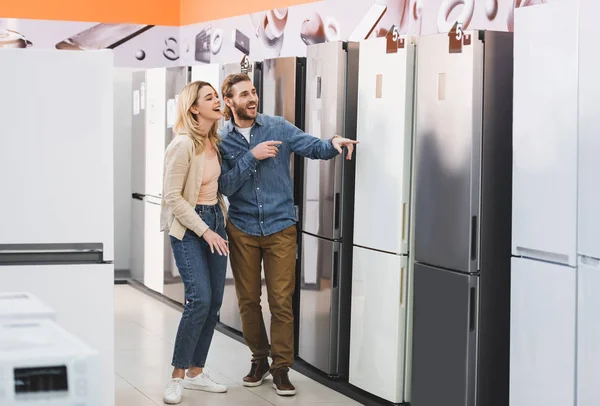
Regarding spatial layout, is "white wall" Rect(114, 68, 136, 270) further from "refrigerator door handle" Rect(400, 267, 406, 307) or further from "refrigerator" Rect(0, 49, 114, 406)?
"refrigerator" Rect(0, 49, 114, 406)

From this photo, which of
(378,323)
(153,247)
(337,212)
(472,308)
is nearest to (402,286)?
(378,323)

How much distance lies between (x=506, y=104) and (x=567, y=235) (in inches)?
29.6

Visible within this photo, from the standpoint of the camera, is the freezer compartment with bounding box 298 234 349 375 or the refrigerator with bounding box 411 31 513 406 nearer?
the refrigerator with bounding box 411 31 513 406

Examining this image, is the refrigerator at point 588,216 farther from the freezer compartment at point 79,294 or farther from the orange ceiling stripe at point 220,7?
the orange ceiling stripe at point 220,7

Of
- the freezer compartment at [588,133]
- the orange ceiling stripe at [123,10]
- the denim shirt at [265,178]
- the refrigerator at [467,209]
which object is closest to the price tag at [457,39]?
the refrigerator at [467,209]

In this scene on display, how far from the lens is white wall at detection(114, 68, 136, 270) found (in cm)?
895

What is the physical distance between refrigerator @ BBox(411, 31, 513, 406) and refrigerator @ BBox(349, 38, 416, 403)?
9.6 inches

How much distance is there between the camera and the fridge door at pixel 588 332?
11.4ft

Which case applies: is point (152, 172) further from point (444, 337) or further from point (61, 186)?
point (61, 186)

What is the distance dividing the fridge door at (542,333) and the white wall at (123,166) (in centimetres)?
→ 558

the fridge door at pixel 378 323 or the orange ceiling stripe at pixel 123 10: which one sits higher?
the orange ceiling stripe at pixel 123 10

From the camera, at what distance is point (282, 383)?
507 cm

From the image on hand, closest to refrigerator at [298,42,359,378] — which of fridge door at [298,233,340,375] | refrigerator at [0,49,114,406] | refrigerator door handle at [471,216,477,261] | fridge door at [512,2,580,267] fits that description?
fridge door at [298,233,340,375]

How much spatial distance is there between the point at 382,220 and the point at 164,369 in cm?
168
